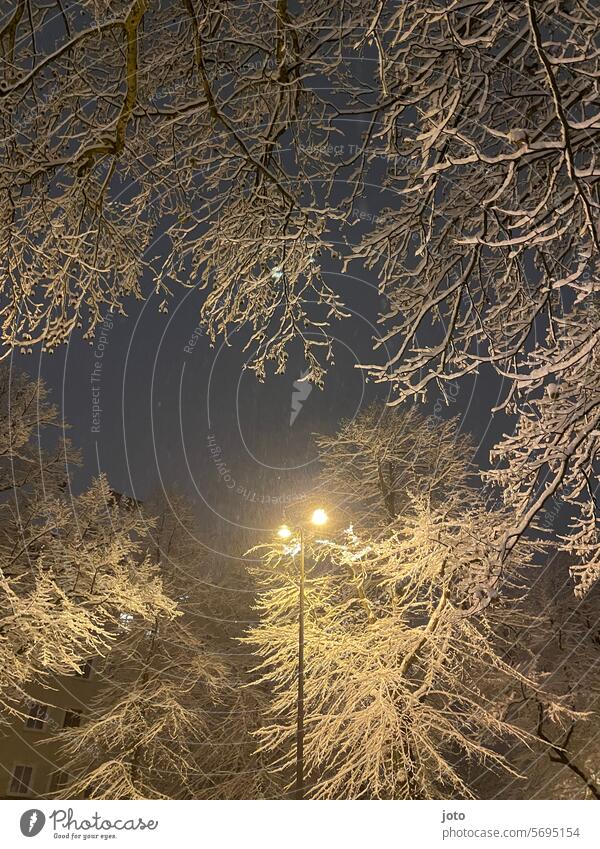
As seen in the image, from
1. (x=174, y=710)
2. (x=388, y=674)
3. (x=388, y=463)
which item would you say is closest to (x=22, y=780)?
(x=174, y=710)

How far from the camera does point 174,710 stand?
10414 millimetres

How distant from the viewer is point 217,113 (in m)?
2.87

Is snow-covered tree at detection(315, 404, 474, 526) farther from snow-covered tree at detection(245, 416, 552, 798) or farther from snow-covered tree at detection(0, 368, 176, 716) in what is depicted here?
snow-covered tree at detection(0, 368, 176, 716)

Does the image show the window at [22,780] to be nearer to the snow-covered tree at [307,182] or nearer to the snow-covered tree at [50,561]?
the snow-covered tree at [50,561]

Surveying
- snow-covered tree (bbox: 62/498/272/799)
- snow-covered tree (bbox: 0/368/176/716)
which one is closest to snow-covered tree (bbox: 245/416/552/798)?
snow-covered tree (bbox: 0/368/176/716)

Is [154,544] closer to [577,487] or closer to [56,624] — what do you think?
[56,624]

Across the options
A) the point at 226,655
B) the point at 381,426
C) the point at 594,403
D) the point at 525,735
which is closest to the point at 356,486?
the point at 381,426

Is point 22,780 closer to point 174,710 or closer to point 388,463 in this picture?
point 174,710
